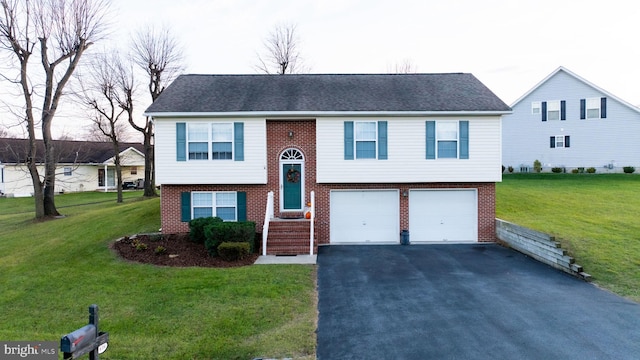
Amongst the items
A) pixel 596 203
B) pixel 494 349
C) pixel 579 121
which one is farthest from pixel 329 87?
pixel 579 121

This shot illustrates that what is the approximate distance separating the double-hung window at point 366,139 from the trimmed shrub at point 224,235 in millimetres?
5120

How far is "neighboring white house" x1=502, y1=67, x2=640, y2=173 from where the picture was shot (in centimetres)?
2745

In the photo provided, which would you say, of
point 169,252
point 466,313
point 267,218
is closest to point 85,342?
point 466,313

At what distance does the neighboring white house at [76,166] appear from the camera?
33.9 meters

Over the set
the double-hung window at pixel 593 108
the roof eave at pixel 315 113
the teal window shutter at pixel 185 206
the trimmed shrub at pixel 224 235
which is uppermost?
the double-hung window at pixel 593 108

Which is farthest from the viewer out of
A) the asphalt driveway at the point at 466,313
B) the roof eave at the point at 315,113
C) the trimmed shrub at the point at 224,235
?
the roof eave at the point at 315,113

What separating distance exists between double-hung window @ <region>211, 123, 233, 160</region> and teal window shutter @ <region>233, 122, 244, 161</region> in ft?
0.52

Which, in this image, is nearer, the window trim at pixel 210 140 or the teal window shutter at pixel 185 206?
the window trim at pixel 210 140

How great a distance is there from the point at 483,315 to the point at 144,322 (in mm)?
6684

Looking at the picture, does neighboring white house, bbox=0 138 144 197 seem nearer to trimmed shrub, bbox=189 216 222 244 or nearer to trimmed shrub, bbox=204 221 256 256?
trimmed shrub, bbox=189 216 222 244

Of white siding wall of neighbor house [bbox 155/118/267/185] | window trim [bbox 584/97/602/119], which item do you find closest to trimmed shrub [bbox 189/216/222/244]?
white siding wall of neighbor house [bbox 155/118/267/185]

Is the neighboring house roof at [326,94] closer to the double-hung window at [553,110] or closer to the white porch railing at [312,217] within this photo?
the white porch railing at [312,217]

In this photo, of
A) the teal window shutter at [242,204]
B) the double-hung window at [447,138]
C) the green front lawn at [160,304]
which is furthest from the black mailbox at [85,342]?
the double-hung window at [447,138]

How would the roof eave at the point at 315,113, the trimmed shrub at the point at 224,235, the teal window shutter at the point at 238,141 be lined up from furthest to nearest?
the teal window shutter at the point at 238,141 → the roof eave at the point at 315,113 → the trimmed shrub at the point at 224,235
